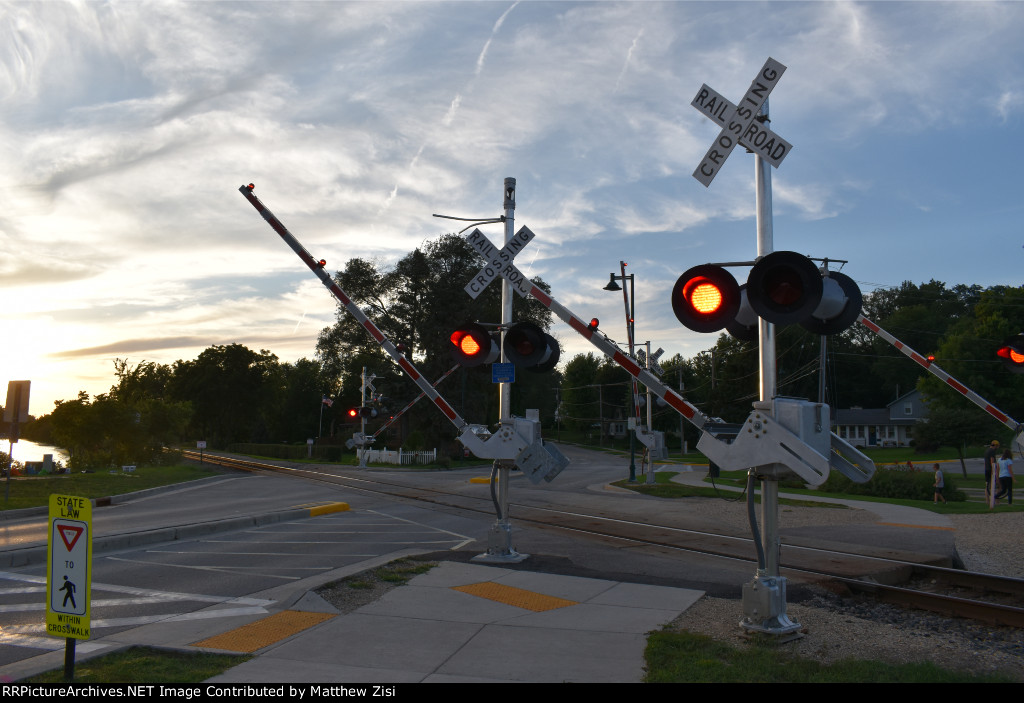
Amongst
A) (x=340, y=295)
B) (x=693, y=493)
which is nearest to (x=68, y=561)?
(x=340, y=295)

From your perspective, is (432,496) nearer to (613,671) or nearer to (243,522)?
(243,522)

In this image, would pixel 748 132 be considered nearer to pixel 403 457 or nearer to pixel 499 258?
pixel 499 258

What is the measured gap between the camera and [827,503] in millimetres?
21047

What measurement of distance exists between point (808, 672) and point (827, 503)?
1684 cm

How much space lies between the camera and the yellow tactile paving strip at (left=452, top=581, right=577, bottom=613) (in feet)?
26.2

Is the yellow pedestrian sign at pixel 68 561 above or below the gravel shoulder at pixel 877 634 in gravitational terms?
above

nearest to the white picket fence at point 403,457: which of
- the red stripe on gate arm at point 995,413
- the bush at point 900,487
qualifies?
the bush at point 900,487

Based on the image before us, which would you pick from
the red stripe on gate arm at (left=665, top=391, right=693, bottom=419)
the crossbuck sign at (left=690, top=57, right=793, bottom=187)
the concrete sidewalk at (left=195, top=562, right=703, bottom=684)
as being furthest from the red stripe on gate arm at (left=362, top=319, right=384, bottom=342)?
the crossbuck sign at (left=690, top=57, right=793, bottom=187)

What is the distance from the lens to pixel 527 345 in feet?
34.9

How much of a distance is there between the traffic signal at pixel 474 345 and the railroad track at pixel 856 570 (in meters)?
4.47

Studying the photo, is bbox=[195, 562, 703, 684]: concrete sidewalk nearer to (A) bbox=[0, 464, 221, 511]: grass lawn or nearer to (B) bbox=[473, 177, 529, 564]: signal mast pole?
(B) bbox=[473, 177, 529, 564]: signal mast pole

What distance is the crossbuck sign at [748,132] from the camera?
6.84 m

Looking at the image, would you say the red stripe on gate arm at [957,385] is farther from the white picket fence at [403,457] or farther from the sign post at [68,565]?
the white picket fence at [403,457]
